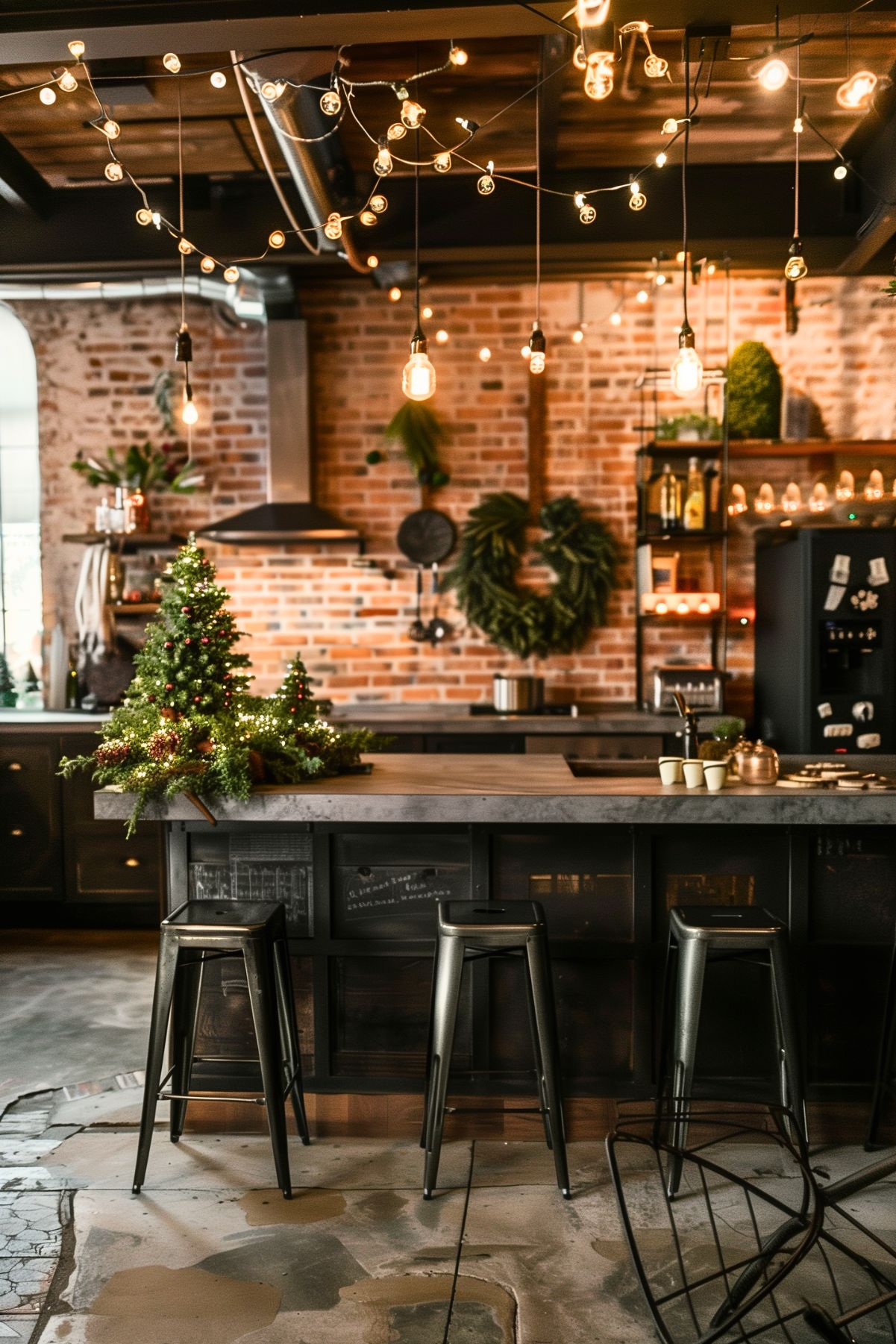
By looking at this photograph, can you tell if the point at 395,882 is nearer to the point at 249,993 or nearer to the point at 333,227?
the point at 249,993

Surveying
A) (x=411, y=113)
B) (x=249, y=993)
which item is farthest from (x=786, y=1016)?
(x=411, y=113)

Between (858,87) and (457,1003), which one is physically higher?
(858,87)

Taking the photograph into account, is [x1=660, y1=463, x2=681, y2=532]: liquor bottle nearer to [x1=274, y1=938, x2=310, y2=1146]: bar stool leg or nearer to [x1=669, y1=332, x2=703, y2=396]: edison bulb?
[x1=669, y1=332, x2=703, y2=396]: edison bulb

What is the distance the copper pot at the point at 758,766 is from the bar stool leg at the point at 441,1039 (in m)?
1.08

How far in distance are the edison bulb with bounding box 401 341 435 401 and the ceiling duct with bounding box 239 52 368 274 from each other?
3.25 feet

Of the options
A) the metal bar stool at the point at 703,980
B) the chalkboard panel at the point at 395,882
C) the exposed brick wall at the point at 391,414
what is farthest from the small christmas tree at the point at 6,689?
the metal bar stool at the point at 703,980

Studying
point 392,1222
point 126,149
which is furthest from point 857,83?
Answer: point 126,149

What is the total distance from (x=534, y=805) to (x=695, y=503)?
10.4ft

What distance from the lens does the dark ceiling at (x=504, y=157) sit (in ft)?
12.8

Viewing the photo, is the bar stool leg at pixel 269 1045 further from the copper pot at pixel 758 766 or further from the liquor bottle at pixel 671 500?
the liquor bottle at pixel 671 500

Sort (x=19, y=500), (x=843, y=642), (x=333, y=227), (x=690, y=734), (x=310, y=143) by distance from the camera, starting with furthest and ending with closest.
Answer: (x=19, y=500), (x=843, y=642), (x=310, y=143), (x=690, y=734), (x=333, y=227)

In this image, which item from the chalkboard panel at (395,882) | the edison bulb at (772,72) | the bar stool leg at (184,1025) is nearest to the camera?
the edison bulb at (772,72)

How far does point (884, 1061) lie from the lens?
3035mm

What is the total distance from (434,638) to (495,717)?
0.81 meters
